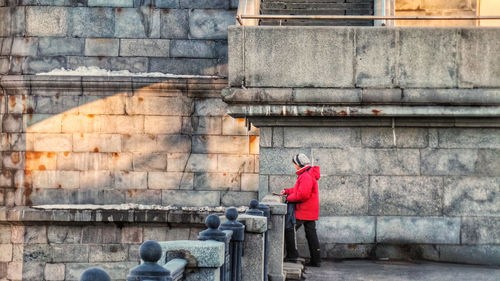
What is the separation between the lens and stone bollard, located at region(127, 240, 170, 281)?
395cm

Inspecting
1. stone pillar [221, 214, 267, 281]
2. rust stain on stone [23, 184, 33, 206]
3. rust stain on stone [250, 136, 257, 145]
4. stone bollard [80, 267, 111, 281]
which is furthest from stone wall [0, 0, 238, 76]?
stone bollard [80, 267, 111, 281]

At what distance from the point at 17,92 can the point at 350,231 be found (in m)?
6.89

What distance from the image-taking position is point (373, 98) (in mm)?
10664

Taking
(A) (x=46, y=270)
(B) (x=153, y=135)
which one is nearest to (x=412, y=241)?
(B) (x=153, y=135)

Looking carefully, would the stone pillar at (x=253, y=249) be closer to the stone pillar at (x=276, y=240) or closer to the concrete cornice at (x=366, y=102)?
the stone pillar at (x=276, y=240)

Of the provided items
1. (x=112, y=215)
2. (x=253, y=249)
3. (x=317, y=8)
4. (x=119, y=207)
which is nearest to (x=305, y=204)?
(x=253, y=249)

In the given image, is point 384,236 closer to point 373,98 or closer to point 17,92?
point 373,98

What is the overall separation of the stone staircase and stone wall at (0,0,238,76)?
4.87 feet

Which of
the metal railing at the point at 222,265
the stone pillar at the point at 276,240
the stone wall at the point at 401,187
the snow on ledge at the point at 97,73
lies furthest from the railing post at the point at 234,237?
the snow on ledge at the point at 97,73

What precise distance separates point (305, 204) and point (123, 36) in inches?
237

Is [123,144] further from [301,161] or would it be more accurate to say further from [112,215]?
[301,161]

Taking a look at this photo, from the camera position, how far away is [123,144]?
47.7ft

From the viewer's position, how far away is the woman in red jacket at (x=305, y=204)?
10.0m

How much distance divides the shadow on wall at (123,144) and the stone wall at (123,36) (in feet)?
1.28
